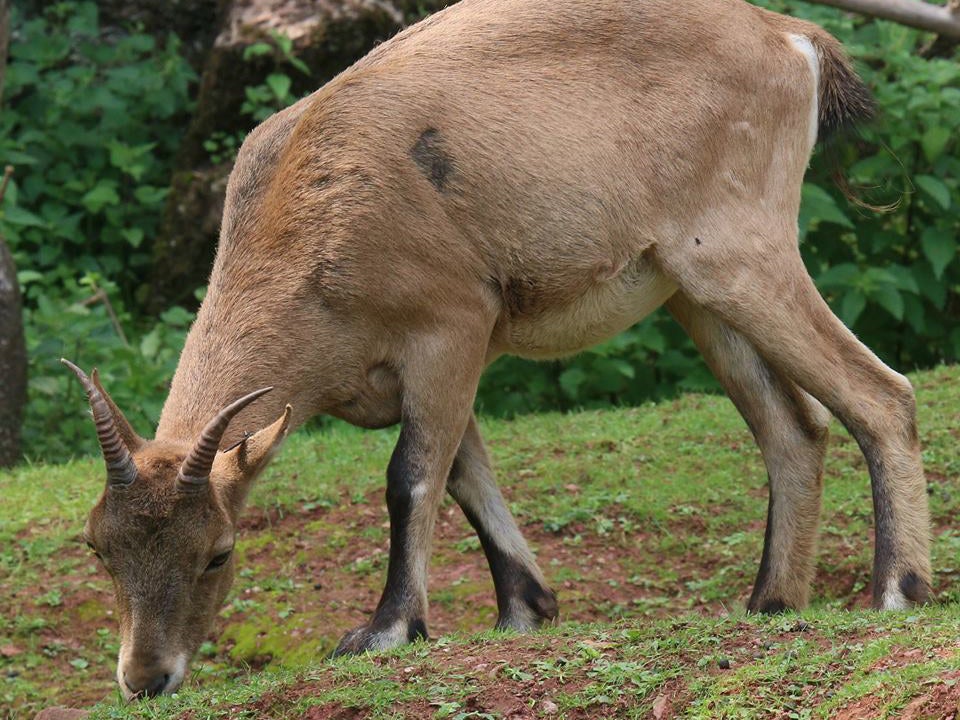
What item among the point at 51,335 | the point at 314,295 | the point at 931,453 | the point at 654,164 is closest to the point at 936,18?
the point at 931,453

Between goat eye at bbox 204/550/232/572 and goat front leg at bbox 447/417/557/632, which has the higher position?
goat eye at bbox 204/550/232/572

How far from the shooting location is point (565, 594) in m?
7.31

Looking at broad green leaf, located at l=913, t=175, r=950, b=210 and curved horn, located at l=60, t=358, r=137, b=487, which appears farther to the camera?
broad green leaf, located at l=913, t=175, r=950, b=210

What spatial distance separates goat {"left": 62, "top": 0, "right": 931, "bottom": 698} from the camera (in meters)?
5.97

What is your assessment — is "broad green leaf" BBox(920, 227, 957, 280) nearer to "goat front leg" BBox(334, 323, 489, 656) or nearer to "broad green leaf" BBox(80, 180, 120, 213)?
"goat front leg" BBox(334, 323, 489, 656)

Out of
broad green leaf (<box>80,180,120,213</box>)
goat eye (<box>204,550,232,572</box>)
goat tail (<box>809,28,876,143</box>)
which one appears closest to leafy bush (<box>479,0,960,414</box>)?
goat tail (<box>809,28,876,143</box>)

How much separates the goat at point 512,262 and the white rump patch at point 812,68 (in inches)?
0.5

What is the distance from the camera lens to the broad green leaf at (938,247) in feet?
34.7

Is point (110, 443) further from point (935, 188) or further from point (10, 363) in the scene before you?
point (935, 188)

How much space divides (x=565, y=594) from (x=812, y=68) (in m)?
2.79

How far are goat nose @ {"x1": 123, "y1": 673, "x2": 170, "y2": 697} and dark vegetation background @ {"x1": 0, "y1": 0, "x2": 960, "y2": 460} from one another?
16.1 feet

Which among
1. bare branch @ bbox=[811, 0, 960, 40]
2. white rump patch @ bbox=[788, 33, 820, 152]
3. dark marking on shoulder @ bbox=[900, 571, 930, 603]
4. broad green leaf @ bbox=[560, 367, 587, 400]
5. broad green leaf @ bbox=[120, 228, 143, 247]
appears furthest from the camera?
broad green leaf @ bbox=[120, 228, 143, 247]

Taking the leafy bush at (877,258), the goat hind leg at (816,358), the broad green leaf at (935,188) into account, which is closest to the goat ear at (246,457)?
the goat hind leg at (816,358)

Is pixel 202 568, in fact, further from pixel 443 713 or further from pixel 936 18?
pixel 936 18
